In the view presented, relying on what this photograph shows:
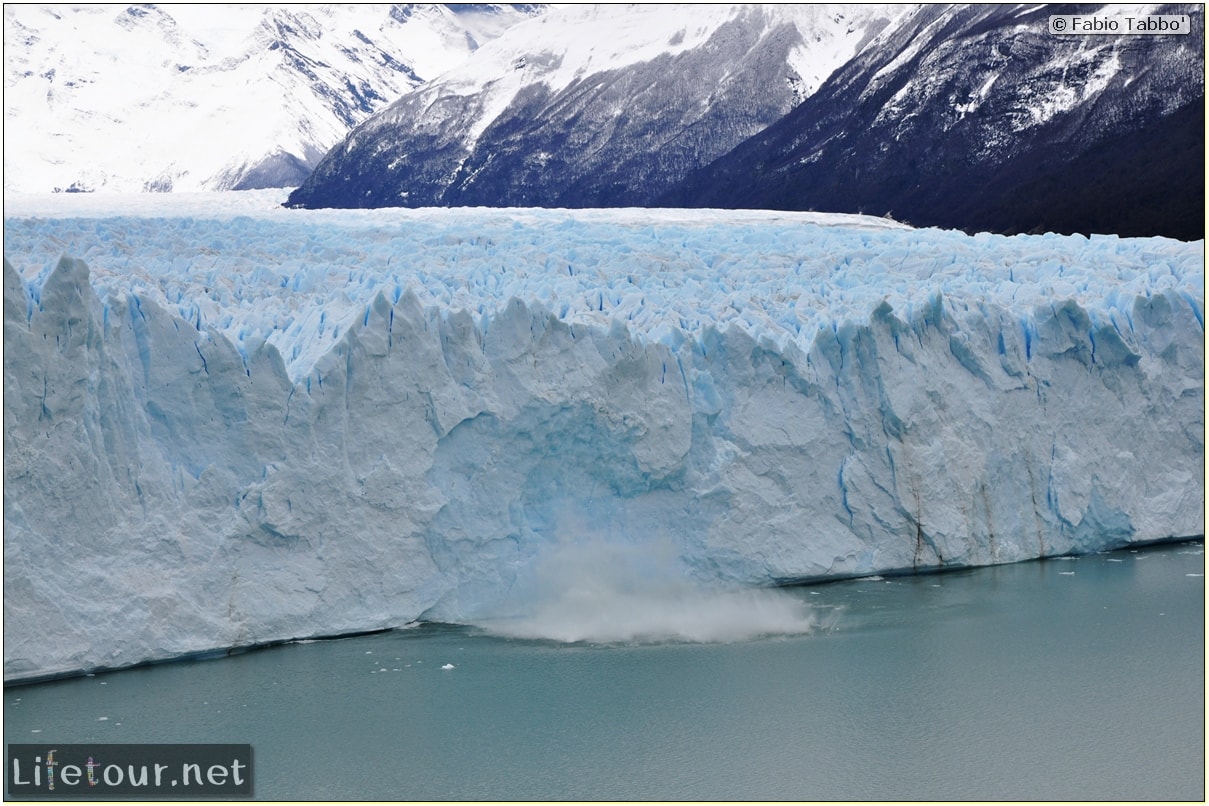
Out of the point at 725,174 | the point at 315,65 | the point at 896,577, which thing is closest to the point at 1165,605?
the point at 896,577

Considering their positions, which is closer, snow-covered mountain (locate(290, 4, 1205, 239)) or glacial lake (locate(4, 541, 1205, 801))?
glacial lake (locate(4, 541, 1205, 801))

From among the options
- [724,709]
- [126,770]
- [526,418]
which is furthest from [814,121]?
[126,770]

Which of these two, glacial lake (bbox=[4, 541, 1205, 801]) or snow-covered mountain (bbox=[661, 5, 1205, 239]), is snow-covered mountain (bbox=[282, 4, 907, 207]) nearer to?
snow-covered mountain (bbox=[661, 5, 1205, 239])

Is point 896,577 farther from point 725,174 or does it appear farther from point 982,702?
point 725,174

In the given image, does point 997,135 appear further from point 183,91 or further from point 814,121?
point 183,91

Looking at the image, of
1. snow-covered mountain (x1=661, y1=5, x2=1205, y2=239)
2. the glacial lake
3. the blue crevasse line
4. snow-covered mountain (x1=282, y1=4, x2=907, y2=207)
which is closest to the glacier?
the blue crevasse line
